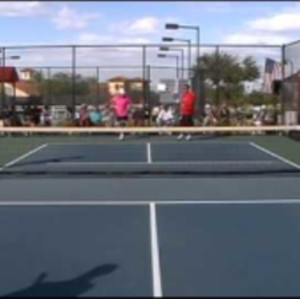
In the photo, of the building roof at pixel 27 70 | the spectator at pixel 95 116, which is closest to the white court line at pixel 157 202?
the spectator at pixel 95 116

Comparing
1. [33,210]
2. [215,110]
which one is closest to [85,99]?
[215,110]

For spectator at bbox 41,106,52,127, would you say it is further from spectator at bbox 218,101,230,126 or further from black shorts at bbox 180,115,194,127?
black shorts at bbox 180,115,194,127

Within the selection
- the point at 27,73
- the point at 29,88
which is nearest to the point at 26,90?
the point at 29,88

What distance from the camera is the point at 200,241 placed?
312 inches

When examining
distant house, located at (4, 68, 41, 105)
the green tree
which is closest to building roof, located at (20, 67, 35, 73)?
distant house, located at (4, 68, 41, 105)

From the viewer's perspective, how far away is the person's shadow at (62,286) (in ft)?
19.4

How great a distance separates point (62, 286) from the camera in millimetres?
6148

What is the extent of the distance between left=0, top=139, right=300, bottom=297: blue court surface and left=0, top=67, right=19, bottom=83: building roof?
24.6ft

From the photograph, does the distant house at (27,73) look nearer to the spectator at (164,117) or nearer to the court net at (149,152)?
the court net at (149,152)

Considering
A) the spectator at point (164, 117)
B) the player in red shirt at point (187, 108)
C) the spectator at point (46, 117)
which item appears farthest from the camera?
the spectator at point (46, 117)

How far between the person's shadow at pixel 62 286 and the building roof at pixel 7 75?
17373 millimetres

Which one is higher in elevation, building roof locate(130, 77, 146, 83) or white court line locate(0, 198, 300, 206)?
building roof locate(130, 77, 146, 83)

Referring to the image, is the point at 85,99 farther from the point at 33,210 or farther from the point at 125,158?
the point at 33,210

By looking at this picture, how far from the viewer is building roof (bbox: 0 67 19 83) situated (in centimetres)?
2367
